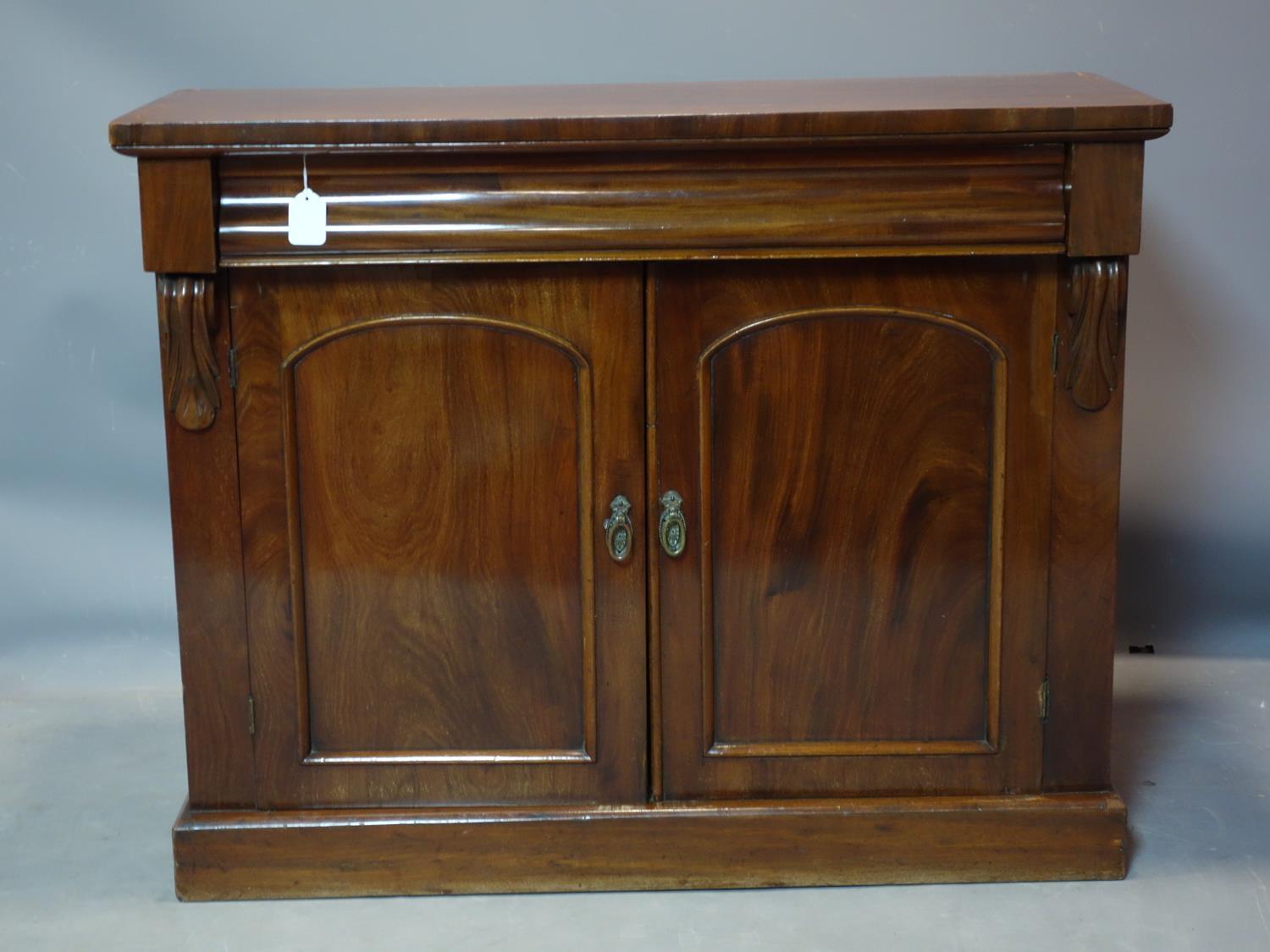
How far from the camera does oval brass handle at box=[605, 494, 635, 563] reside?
2.72 m

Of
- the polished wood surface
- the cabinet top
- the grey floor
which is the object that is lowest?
the grey floor

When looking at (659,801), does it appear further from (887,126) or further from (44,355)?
(44,355)

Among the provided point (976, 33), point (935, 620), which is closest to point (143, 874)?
point (935, 620)

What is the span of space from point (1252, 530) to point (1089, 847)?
1.21 metres

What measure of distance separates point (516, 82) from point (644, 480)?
3.81 ft

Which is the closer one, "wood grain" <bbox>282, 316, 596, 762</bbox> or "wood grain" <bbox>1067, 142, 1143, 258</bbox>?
"wood grain" <bbox>1067, 142, 1143, 258</bbox>

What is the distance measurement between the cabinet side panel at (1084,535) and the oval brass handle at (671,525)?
21.4 inches

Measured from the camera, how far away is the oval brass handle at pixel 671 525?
8.92ft

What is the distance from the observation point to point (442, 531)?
8.96 feet

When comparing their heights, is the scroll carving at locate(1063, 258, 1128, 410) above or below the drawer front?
below

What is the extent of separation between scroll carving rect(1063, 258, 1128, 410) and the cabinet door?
2.03 feet

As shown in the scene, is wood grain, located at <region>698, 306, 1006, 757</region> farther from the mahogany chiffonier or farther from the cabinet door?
the cabinet door

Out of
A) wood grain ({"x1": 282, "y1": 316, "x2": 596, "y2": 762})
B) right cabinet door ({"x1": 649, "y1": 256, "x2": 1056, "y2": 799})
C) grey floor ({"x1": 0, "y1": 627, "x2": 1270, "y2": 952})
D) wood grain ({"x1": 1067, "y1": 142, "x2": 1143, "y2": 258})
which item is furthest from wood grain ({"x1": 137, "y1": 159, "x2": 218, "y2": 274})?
wood grain ({"x1": 1067, "y1": 142, "x2": 1143, "y2": 258})

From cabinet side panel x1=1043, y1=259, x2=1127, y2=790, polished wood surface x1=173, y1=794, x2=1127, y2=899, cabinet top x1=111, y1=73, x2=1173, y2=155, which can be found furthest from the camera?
polished wood surface x1=173, y1=794, x2=1127, y2=899
